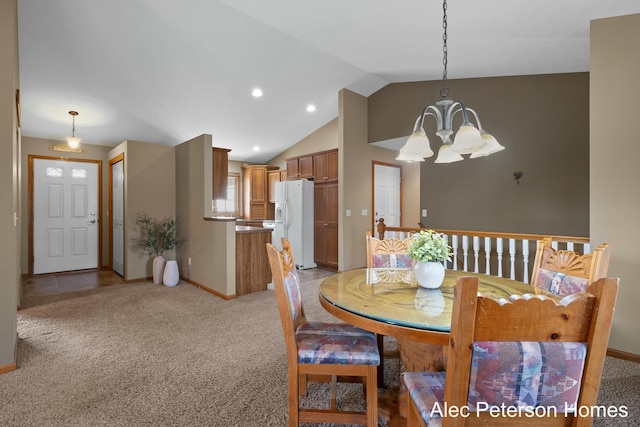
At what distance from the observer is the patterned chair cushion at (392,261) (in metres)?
2.44

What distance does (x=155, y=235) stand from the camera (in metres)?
4.81

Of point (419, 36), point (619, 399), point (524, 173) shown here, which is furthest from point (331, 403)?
point (524, 173)

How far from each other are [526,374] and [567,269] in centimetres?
124

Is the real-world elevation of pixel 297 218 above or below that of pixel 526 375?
above

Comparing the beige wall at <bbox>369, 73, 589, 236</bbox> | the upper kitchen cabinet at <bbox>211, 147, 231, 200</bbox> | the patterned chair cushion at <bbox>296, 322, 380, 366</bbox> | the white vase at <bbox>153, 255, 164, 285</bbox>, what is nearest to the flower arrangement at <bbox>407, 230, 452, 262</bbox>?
the patterned chair cushion at <bbox>296, 322, 380, 366</bbox>

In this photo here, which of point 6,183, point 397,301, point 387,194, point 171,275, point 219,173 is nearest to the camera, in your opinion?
point 397,301

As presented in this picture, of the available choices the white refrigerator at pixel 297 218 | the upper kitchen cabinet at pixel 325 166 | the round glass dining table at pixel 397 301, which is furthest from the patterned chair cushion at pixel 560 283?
the white refrigerator at pixel 297 218

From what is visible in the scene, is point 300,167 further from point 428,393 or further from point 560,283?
point 428,393

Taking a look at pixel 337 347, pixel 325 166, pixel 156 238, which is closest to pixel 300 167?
pixel 325 166

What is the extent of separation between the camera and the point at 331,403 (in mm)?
1786

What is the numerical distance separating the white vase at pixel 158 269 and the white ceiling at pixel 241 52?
206 centimetres

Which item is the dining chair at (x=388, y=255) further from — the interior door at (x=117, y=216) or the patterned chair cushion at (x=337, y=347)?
the interior door at (x=117, y=216)

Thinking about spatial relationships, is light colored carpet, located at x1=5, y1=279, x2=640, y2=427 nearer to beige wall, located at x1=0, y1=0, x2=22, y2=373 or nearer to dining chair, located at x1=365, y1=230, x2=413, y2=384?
beige wall, located at x1=0, y1=0, x2=22, y2=373

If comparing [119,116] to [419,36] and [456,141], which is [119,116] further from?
[456,141]
